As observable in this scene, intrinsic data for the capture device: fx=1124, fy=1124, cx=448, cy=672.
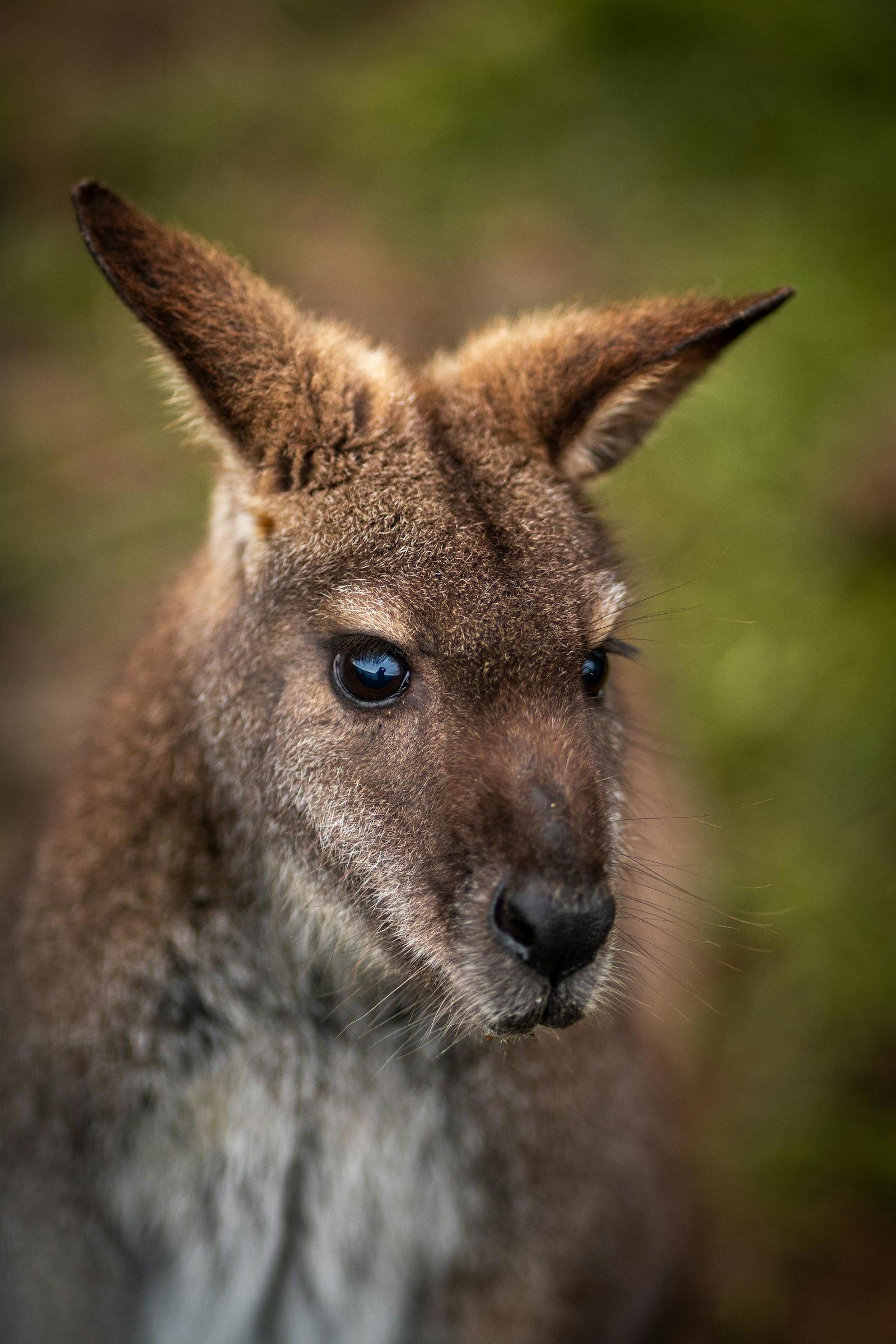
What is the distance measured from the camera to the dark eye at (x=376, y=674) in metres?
2.55

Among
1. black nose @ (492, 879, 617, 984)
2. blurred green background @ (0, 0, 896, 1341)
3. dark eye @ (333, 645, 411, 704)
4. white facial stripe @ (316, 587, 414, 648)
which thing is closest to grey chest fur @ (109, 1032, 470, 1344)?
black nose @ (492, 879, 617, 984)

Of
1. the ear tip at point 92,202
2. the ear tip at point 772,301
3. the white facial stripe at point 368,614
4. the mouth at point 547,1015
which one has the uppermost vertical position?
the ear tip at point 92,202

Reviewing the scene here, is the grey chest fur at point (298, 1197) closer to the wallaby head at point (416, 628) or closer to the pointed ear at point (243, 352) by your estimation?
the wallaby head at point (416, 628)

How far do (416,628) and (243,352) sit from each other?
77 centimetres

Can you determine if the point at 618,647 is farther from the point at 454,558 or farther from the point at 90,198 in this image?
the point at 90,198

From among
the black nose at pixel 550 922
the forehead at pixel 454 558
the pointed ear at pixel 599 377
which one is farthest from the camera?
the pointed ear at pixel 599 377

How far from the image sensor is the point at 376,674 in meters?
2.56

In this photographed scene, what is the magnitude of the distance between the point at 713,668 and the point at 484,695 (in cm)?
388

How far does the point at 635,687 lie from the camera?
177 inches

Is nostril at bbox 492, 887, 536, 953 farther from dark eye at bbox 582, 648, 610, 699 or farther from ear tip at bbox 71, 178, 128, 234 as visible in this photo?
ear tip at bbox 71, 178, 128, 234

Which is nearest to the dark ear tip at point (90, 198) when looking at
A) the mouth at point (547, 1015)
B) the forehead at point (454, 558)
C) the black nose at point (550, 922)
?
the forehead at point (454, 558)

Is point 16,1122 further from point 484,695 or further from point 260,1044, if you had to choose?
point 484,695

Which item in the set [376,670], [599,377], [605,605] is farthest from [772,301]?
[376,670]

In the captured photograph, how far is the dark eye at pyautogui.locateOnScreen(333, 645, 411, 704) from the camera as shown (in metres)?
2.55
